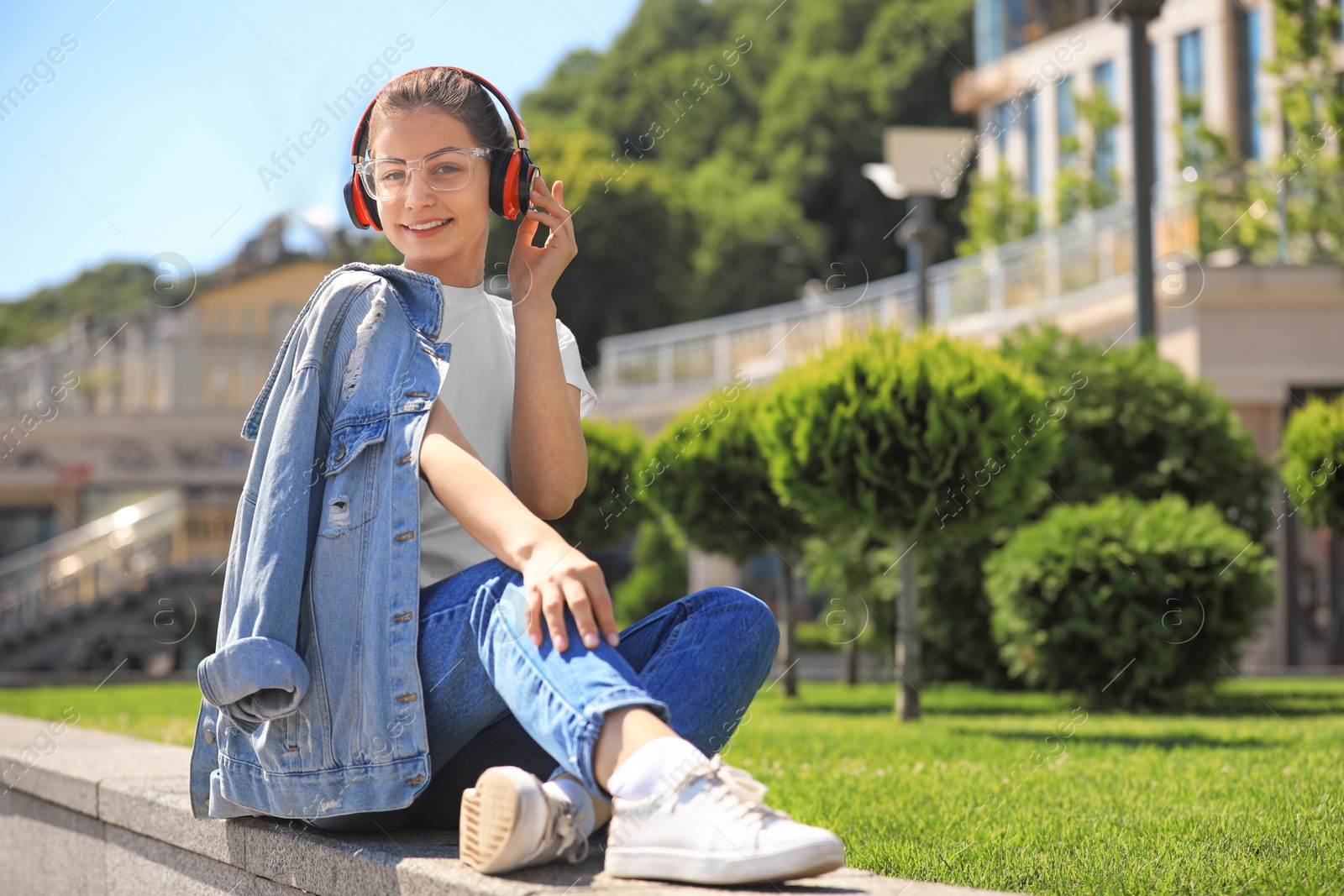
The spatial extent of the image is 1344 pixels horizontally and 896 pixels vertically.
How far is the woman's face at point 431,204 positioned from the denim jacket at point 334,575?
0.13m

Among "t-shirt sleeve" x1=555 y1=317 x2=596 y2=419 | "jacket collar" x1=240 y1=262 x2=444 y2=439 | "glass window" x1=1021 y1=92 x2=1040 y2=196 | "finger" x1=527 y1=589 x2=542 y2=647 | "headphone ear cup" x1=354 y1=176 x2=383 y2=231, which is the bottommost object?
"finger" x1=527 y1=589 x2=542 y2=647

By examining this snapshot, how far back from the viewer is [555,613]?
7.29 ft

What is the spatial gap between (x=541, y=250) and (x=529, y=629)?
94cm

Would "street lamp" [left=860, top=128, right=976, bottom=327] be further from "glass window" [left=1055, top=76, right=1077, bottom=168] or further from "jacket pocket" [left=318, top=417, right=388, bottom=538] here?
"glass window" [left=1055, top=76, right=1077, bottom=168]

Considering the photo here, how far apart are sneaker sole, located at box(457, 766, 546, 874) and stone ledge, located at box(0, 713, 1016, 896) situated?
0.04 meters

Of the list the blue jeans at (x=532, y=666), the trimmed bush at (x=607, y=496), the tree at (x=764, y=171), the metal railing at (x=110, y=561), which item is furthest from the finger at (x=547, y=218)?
the tree at (x=764, y=171)

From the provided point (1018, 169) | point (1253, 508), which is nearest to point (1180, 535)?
point (1253, 508)

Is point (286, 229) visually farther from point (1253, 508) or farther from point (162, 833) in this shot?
point (162, 833)

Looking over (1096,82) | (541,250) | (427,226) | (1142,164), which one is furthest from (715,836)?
(1096,82)

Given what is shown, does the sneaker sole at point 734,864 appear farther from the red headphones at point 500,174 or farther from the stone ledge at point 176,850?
the red headphones at point 500,174

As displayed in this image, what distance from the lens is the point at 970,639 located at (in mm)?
11953

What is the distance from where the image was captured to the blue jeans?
226 centimetres

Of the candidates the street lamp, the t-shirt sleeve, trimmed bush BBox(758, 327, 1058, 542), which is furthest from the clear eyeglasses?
the street lamp

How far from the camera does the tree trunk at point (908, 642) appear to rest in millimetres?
8680
